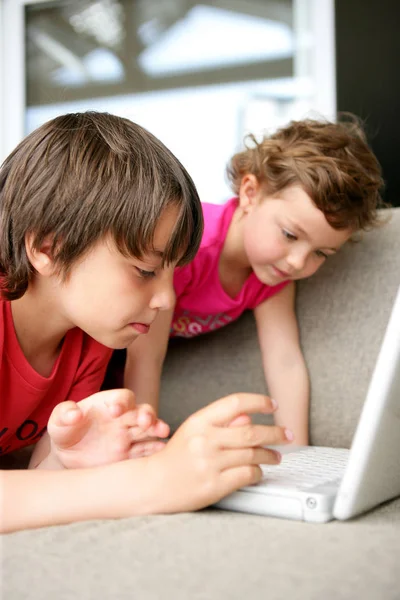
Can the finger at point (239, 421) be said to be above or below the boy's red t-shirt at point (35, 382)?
above

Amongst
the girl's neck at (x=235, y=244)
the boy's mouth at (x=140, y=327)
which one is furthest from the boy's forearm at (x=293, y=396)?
the boy's mouth at (x=140, y=327)

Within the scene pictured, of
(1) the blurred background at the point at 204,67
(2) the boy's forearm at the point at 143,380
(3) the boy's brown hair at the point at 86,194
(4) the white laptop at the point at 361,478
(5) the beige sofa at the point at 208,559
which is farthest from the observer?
(1) the blurred background at the point at 204,67

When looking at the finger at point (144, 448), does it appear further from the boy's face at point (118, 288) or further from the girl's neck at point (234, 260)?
the girl's neck at point (234, 260)

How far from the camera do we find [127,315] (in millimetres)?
958

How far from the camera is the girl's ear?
143 cm

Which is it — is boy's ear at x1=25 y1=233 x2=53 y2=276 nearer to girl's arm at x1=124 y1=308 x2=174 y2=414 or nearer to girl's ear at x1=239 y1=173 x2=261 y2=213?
girl's arm at x1=124 y1=308 x2=174 y2=414

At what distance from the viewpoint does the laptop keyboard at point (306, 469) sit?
77 cm

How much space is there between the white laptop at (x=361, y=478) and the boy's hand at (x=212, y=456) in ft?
0.10

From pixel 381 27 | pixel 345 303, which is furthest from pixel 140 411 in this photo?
pixel 381 27

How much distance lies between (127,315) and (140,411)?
18 centimetres

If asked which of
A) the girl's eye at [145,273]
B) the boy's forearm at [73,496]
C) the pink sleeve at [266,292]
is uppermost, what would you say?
the girl's eye at [145,273]

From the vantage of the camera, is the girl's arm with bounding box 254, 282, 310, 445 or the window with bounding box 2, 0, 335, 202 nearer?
the girl's arm with bounding box 254, 282, 310, 445

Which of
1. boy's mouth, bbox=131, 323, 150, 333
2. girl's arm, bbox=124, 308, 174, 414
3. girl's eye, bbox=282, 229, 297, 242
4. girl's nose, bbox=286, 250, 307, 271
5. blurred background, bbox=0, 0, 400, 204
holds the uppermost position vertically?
blurred background, bbox=0, 0, 400, 204

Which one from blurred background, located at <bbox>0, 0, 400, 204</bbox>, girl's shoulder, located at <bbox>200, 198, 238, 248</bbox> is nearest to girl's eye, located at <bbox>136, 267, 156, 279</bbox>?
Answer: girl's shoulder, located at <bbox>200, 198, 238, 248</bbox>
